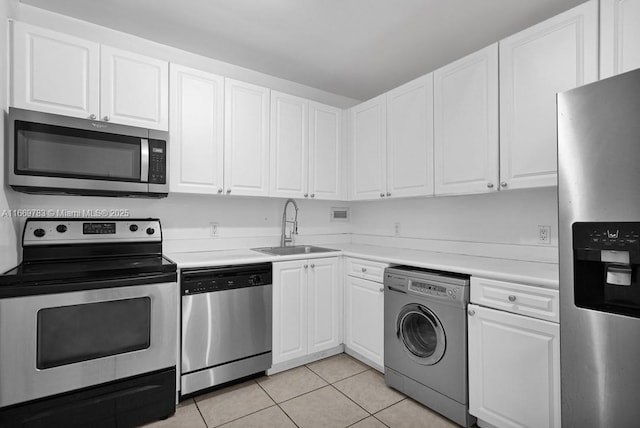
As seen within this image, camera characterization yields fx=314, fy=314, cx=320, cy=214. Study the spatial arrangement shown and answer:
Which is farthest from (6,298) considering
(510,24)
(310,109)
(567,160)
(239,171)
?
(510,24)

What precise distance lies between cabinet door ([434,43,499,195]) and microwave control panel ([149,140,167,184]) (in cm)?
195

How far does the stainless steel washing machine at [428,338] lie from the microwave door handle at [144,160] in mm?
1794

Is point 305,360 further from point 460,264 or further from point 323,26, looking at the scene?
point 323,26

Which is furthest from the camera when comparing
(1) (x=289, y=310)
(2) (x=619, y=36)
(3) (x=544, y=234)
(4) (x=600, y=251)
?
(1) (x=289, y=310)

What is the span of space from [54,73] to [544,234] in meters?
3.21

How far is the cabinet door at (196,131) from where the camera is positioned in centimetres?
226

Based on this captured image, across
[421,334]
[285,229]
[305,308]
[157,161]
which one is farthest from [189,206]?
[421,334]

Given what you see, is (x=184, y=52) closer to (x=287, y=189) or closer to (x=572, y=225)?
(x=287, y=189)

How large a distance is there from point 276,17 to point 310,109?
878mm

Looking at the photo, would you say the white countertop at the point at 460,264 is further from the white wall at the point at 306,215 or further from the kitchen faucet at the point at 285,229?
the kitchen faucet at the point at 285,229

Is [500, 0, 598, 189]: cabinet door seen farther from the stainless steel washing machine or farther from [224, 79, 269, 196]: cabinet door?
[224, 79, 269, 196]: cabinet door

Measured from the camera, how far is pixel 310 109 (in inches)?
115

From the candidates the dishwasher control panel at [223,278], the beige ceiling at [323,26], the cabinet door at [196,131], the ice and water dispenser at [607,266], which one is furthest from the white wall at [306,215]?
the ice and water dispenser at [607,266]

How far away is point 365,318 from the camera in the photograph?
2521 mm
